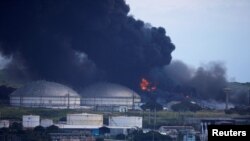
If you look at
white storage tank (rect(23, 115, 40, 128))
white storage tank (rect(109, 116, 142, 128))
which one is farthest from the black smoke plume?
white storage tank (rect(23, 115, 40, 128))

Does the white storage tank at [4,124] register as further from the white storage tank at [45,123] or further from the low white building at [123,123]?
the low white building at [123,123]

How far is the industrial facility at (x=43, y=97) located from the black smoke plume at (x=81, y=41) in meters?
6.44

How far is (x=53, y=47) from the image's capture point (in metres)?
98.2

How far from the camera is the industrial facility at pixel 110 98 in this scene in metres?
90.8

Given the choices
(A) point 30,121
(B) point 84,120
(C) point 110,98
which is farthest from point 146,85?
(A) point 30,121

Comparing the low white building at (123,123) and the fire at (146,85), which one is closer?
the low white building at (123,123)

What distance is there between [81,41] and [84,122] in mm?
29685

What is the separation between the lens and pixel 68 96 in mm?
89188

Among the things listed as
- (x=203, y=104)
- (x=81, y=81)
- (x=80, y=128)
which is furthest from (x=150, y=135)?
(x=81, y=81)

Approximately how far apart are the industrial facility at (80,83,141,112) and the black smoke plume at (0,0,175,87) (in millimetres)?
3048

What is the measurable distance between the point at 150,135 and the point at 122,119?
14343 millimetres

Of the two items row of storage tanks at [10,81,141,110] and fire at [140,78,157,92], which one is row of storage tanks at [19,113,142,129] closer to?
row of storage tanks at [10,81,141,110]

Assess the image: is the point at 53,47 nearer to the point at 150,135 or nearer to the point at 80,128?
the point at 80,128

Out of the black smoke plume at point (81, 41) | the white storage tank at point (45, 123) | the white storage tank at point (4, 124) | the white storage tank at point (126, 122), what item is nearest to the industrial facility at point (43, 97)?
the black smoke plume at point (81, 41)
